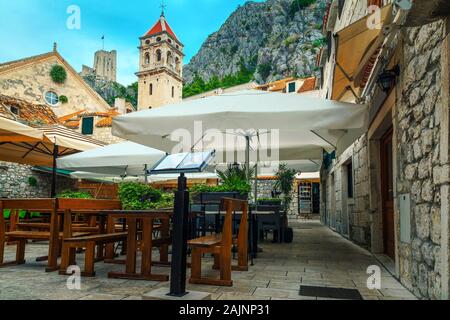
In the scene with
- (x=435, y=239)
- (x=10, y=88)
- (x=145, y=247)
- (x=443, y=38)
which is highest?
(x=10, y=88)

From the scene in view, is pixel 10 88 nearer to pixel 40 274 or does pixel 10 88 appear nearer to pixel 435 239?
pixel 40 274

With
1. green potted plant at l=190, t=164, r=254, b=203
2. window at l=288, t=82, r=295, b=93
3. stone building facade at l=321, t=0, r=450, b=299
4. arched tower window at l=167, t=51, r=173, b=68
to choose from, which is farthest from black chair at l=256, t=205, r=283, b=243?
arched tower window at l=167, t=51, r=173, b=68

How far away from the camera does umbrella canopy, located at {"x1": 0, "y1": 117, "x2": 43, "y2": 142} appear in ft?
16.7

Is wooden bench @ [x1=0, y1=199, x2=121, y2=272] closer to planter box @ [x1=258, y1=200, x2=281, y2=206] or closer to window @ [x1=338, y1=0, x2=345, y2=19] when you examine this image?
planter box @ [x1=258, y1=200, x2=281, y2=206]

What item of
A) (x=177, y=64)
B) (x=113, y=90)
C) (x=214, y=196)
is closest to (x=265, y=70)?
(x=177, y=64)

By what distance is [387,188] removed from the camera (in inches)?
201

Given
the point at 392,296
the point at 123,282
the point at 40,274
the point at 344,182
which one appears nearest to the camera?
the point at 392,296

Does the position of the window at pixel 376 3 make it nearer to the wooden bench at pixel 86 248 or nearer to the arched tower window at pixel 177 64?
the wooden bench at pixel 86 248

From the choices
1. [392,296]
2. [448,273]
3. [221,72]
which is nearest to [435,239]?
[448,273]

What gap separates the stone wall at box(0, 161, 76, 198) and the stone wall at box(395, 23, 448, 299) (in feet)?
48.8

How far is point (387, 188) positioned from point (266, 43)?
6269cm

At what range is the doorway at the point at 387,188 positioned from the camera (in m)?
4.83

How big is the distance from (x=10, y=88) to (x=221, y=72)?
1967 inches
